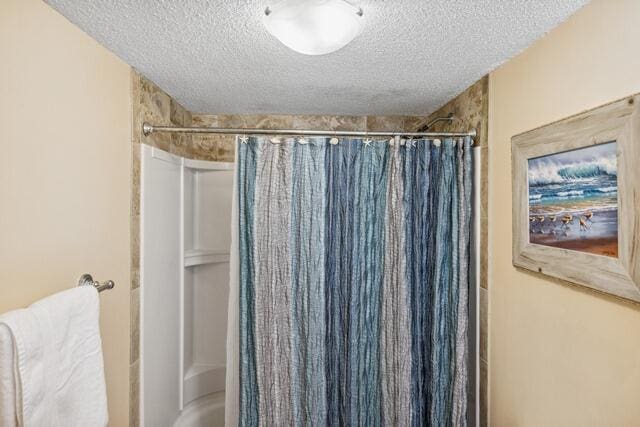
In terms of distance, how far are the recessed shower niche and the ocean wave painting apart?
5.81 ft

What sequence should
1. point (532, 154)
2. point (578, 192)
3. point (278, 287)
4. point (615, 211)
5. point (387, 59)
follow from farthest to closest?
point (278, 287) → point (387, 59) → point (532, 154) → point (578, 192) → point (615, 211)

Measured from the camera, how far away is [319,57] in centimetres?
154

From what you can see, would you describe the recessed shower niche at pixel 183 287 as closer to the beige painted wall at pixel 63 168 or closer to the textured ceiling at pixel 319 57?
the beige painted wall at pixel 63 168

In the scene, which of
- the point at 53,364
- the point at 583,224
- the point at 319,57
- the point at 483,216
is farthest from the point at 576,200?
the point at 53,364

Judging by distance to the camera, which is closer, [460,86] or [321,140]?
[321,140]

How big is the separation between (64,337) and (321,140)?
126 centimetres

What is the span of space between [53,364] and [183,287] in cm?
141

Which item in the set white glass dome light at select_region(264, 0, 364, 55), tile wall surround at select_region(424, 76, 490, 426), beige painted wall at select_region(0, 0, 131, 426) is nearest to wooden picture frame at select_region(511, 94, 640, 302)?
tile wall surround at select_region(424, 76, 490, 426)

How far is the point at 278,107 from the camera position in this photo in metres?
2.38

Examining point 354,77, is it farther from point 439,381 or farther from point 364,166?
point 439,381

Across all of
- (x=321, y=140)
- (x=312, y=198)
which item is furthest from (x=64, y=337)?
(x=321, y=140)

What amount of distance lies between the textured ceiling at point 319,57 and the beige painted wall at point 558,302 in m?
0.13

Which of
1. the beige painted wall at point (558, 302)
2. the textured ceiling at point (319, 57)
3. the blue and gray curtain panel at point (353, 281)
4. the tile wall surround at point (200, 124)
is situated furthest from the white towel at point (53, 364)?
the beige painted wall at point (558, 302)

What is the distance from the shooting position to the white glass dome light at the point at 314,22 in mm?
1008
